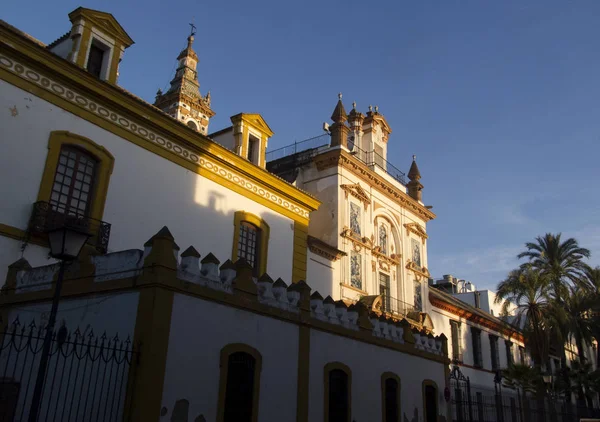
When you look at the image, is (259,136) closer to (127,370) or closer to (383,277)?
(383,277)

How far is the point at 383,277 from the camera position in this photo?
2827 cm

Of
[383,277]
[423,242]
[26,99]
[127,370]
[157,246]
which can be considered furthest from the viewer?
[423,242]

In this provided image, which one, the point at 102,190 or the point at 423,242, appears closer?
the point at 102,190

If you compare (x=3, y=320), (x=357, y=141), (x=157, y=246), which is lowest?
(x=3, y=320)

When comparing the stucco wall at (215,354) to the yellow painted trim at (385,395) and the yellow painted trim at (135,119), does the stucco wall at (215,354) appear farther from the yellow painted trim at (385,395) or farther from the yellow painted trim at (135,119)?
the yellow painted trim at (135,119)

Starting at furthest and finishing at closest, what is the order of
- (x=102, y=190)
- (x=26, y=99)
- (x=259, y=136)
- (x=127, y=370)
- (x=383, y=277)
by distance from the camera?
(x=383, y=277)
(x=259, y=136)
(x=102, y=190)
(x=26, y=99)
(x=127, y=370)

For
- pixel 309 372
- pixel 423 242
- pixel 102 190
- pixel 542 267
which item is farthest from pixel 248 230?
pixel 542 267

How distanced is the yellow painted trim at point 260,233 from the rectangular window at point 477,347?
2092 cm

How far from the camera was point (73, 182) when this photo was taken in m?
14.7

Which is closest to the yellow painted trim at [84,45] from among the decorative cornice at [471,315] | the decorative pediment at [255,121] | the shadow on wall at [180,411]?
the decorative pediment at [255,121]

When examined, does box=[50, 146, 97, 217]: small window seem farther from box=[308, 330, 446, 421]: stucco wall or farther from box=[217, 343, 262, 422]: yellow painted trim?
box=[308, 330, 446, 421]: stucco wall

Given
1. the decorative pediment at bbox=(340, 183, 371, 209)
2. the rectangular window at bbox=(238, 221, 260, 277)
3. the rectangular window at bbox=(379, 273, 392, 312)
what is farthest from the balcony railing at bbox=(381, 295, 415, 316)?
the rectangular window at bbox=(238, 221, 260, 277)

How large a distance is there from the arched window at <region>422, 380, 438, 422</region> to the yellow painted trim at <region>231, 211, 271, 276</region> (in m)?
6.32

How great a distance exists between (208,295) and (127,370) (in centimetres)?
194
